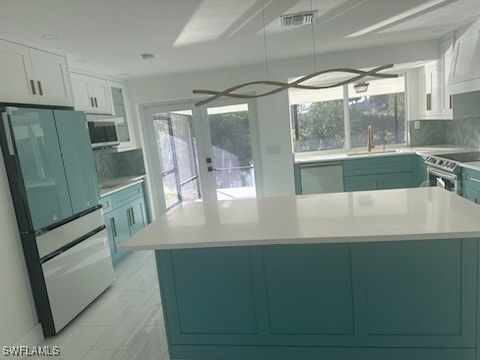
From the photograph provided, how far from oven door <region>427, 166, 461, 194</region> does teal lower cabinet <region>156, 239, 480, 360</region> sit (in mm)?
1997

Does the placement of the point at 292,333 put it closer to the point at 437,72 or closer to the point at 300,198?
the point at 300,198

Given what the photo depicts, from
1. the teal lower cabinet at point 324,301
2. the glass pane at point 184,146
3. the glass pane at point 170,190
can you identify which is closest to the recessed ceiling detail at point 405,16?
the teal lower cabinet at point 324,301

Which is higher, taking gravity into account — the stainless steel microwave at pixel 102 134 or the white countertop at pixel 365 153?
the stainless steel microwave at pixel 102 134

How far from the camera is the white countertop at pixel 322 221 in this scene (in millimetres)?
1688

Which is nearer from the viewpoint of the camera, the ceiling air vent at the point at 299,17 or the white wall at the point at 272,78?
the ceiling air vent at the point at 299,17

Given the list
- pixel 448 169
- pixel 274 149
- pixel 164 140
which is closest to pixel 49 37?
pixel 164 140

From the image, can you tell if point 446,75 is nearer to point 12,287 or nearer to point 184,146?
point 184,146

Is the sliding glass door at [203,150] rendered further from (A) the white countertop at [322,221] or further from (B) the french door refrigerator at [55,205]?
(A) the white countertop at [322,221]

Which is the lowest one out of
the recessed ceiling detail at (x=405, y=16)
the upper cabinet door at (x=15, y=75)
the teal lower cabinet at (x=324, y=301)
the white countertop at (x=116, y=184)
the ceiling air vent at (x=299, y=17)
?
the teal lower cabinet at (x=324, y=301)

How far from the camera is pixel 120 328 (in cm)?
268

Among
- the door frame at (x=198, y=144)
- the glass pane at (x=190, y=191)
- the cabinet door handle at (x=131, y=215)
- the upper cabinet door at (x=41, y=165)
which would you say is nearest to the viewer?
the upper cabinet door at (x=41, y=165)

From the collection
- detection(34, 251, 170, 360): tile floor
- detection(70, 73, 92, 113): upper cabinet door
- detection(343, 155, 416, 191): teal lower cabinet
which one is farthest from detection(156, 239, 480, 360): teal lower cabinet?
detection(343, 155, 416, 191): teal lower cabinet

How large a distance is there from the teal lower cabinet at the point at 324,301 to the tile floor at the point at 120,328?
36 centimetres

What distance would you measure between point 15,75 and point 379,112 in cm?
466
